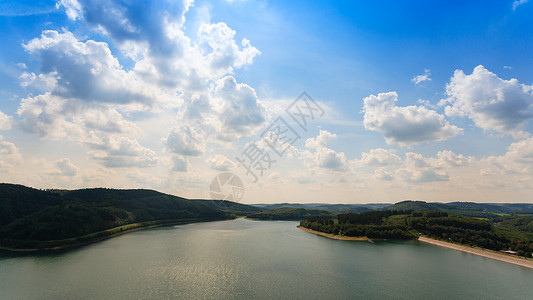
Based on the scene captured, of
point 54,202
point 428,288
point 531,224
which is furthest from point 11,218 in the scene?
point 531,224

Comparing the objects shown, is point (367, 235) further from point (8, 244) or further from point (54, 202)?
point (54, 202)

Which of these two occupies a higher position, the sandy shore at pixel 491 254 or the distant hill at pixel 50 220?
the distant hill at pixel 50 220

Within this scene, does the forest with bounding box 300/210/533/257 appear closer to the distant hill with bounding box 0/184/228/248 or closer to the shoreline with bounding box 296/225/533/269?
the shoreline with bounding box 296/225/533/269

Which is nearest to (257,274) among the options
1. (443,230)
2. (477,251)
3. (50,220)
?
(477,251)

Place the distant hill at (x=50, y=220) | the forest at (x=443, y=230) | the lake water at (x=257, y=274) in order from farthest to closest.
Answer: the forest at (x=443, y=230) → the distant hill at (x=50, y=220) → the lake water at (x=257, y=274)

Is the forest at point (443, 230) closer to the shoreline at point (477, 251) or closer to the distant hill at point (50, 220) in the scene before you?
the shoreline at point (477, 251)

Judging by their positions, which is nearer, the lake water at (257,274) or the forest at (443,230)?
the lake water at (257,274)

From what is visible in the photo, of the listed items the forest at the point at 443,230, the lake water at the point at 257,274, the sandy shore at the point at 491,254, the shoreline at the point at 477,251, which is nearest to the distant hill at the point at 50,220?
the lake water at the point at 257,274

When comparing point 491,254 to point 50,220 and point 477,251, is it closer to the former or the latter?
point 477,251

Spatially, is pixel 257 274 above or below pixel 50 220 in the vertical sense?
below
